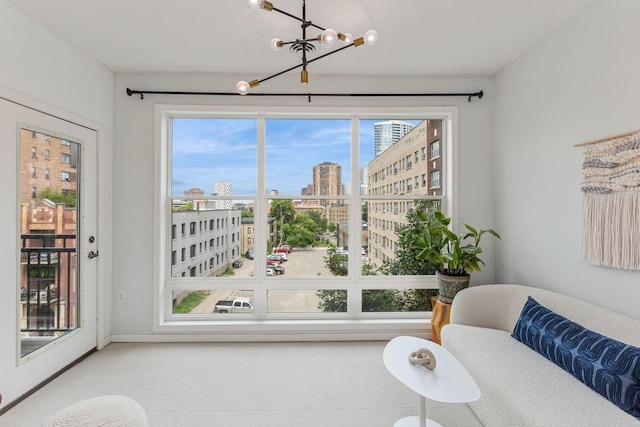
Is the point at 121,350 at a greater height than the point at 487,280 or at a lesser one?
lesser

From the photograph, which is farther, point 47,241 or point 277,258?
point 277,258

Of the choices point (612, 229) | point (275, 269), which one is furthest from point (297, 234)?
point (612, 229)

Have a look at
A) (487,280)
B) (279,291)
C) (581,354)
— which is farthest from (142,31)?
(487,280)

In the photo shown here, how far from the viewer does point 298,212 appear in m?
3.17

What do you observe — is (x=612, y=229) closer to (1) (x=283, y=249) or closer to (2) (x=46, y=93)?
(1) (x=283, y=249)

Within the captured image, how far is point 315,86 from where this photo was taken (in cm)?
297

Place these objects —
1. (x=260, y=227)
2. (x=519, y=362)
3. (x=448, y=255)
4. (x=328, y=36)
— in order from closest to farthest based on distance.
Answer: (x=328, y=36) < (x=519, y=362) < (x=448, y=255) < (x=260, y=227)

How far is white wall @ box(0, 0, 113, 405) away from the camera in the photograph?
6.35ft

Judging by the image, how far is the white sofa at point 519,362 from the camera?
1361 millimetres

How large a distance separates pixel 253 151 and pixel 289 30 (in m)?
1.26

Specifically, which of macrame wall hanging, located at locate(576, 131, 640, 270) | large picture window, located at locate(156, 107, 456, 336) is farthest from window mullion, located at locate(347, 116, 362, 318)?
macrame wall hanging, located at locate(576, 131, 640, 270)

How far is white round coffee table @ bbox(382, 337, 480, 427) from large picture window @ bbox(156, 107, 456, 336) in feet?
4.39

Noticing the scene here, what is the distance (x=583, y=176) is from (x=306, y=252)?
2.39 metres

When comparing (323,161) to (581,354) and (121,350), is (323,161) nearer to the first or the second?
(581,354)
